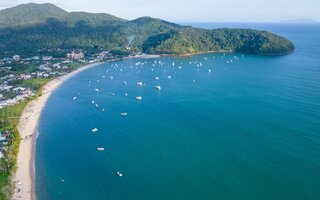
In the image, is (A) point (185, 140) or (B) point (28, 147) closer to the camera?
(A) point (185, 140)

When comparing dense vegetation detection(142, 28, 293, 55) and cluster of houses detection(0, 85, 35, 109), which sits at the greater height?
dense vegetation detection(142, 28, 293, 55)

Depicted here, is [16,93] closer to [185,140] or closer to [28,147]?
[28,147]

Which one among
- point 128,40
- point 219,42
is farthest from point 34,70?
point 219,42

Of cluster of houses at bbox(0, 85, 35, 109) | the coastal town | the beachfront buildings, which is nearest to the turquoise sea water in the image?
the coastal town

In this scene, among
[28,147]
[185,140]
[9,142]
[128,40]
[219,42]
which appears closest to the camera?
[9,142]

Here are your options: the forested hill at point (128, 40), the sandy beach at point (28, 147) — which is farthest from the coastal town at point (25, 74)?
the forested hill at point (128, 40)

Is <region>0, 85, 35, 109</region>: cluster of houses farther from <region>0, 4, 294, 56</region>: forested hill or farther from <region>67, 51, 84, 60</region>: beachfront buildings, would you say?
<region>0, 4, 294, 56</region>: forested hill

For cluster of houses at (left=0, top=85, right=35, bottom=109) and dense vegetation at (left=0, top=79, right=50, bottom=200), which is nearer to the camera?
dense vegetation at (left=0, top=79, right=50, bottom=200)
